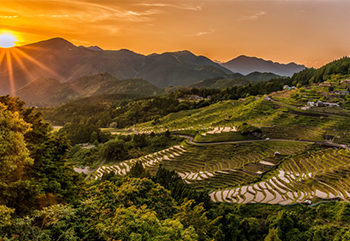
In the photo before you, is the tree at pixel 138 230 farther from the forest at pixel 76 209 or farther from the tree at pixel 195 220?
the tree at pixel 195 220

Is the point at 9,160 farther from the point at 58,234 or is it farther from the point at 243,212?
the point at 243,212

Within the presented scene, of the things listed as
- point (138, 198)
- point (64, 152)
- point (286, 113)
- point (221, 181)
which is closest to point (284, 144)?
point (286, 113)

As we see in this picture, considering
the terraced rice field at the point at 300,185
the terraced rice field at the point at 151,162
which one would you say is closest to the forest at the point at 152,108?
the terraced rice field at the point at 151,162

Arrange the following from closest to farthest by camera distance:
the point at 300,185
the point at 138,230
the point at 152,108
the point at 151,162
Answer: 1. the point at 138,230
2. the point at 300,185
3. the point at 151,162
4. the point at 152,108

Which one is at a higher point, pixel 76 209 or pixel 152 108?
pixel 76 209

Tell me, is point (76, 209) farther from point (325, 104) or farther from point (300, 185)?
point (325, 104)

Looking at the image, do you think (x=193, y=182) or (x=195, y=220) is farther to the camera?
(x=193, y=182)

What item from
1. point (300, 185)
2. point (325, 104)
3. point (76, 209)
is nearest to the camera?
point (76, 209)

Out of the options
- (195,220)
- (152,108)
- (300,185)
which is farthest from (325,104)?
(152,108)

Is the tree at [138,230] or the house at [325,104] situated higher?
the house at [325,104]
